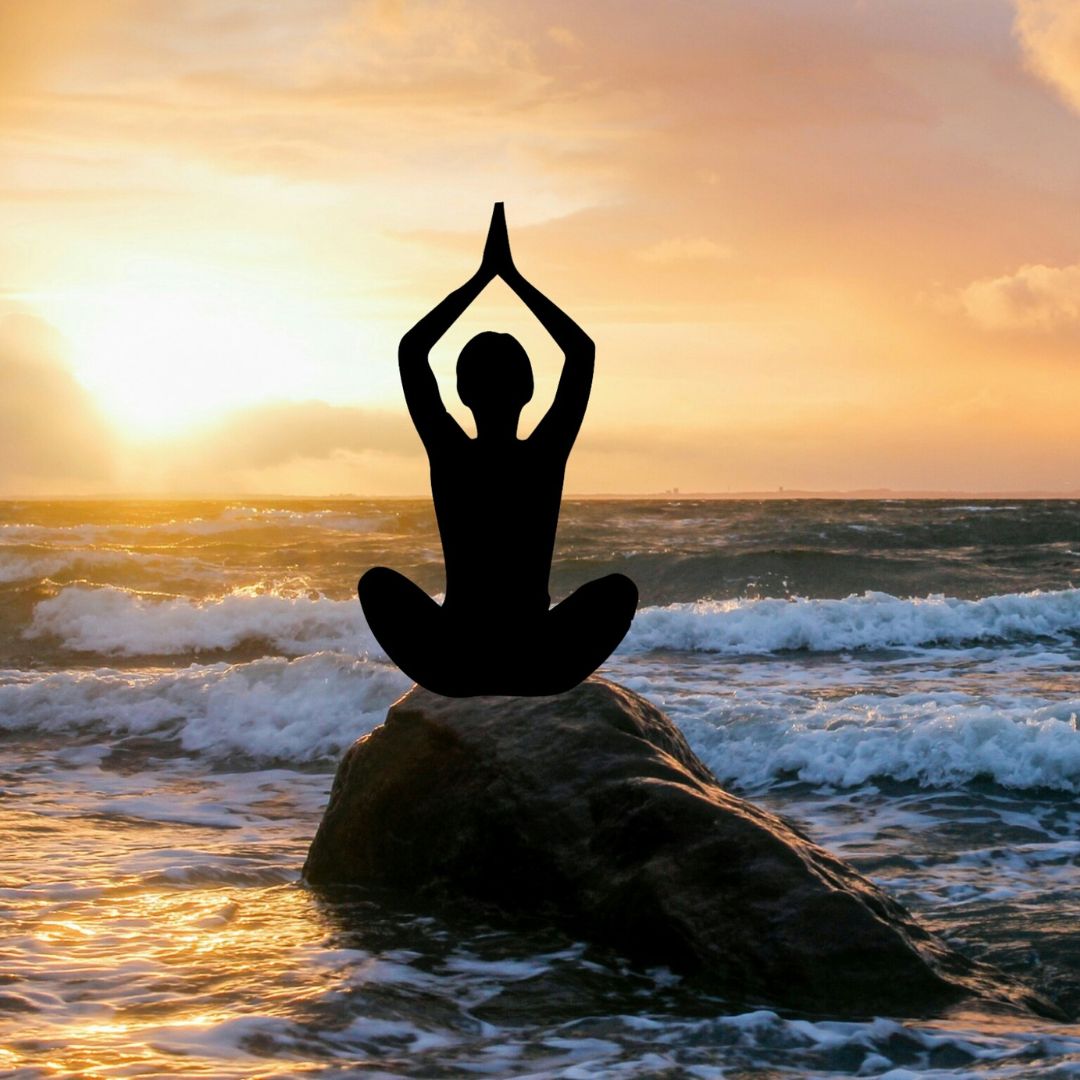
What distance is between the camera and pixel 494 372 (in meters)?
4.81

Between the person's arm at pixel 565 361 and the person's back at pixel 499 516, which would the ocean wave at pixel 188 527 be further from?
the person's arm at pixel 565 361

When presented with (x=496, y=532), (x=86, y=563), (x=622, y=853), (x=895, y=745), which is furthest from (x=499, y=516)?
(x=86, y=563)

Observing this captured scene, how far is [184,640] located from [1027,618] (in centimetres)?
1694

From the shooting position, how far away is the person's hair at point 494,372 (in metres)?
4.78

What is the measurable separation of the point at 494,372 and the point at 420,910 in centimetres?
480

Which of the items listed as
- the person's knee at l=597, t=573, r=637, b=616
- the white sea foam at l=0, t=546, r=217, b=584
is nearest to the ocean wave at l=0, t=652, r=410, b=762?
the person's knee at l=597, t=573, r=637, b=616

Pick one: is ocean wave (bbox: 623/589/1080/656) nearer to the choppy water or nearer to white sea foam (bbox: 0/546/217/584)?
the choppy water

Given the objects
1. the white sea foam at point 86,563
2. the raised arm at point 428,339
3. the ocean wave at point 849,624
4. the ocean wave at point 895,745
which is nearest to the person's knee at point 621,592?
the raised arm at point 428,339

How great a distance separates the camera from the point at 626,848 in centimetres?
775

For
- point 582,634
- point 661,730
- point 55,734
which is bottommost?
point 55,734

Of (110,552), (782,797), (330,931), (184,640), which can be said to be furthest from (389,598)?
(110,552)

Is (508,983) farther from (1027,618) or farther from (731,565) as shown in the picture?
(731,565)

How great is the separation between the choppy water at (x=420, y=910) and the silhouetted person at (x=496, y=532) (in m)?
2.36

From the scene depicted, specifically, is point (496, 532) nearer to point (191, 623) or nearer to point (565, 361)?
point (565, 361)
